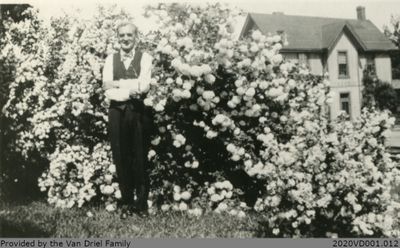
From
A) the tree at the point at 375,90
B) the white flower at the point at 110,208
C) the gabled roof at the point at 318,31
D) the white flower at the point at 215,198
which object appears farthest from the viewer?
the gabled roof at the point at 318,31

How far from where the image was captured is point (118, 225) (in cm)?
347

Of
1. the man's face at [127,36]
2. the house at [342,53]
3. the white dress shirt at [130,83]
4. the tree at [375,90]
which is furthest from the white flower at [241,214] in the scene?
the house at [342,53]

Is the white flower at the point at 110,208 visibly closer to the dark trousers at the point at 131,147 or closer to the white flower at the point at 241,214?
the dark trousers at the point at 131,147

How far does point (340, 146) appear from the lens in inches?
124

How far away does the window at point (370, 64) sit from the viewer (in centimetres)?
1842

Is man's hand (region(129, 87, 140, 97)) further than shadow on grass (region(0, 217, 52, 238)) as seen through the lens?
Yes

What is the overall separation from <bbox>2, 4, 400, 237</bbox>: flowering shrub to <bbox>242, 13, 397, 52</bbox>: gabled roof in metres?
12.3

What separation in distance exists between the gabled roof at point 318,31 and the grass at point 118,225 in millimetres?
13178

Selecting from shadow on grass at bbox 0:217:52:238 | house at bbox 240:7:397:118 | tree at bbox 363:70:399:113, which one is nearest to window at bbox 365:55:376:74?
house at bbox 240:7:397:118

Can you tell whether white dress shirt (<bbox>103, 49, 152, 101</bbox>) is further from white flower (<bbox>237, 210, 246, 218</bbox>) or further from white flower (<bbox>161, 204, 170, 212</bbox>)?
white flower (<bbox>237, 210, 246, 218</bbox>)

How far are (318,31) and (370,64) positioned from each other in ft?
7.86

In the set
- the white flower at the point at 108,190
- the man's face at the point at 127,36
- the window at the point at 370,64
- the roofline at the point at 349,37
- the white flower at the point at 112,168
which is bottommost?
the white flower at the point at 108,190

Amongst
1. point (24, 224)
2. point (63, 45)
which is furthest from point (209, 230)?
point (63, 45)

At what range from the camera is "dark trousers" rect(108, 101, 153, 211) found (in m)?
3.60
